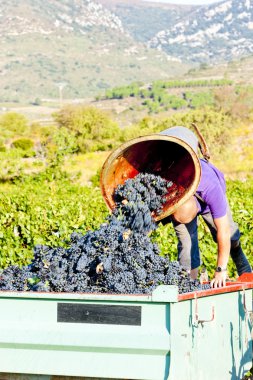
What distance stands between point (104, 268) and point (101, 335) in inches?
33.9

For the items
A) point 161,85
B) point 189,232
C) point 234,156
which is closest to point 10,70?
point 161,85

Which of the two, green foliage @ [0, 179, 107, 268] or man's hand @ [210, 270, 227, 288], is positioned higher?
green foliage @ [0, 179, 107, 268]

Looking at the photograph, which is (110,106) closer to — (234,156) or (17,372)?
(234,156)

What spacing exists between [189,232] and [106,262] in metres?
2.32

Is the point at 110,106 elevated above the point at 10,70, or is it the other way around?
the point at 10,70

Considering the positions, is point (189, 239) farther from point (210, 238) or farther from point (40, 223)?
point (40, 223)

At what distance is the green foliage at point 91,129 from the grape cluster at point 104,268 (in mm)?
44423

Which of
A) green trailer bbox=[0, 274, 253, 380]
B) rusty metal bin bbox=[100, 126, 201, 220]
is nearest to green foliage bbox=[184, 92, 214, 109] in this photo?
rusty metal bin bbox=[100, 126, 201, 220]

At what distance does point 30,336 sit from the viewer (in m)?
4.53

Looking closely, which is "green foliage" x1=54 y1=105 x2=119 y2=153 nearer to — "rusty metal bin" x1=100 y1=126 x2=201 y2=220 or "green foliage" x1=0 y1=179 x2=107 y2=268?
"green foliage" x1=0 y1=179 x2=107 y2=268

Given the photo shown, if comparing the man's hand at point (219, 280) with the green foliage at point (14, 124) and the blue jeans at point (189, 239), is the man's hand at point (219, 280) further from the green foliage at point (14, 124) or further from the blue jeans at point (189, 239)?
the green foliage at point (14, 124)

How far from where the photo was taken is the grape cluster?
528 cm

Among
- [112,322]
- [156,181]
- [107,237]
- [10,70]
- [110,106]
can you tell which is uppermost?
[10,70]

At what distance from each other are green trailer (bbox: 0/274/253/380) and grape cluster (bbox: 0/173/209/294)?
619mm
